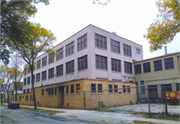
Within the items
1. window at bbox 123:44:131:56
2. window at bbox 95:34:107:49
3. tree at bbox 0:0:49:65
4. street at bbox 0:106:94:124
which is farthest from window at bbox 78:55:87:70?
tree at bbox 0:0:49:65

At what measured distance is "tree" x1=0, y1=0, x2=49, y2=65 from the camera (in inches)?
503

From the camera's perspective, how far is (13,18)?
13.4 meters

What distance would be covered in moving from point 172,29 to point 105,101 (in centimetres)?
1502

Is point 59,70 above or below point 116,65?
below

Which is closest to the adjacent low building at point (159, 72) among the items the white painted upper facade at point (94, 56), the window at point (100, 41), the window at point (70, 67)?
the white painted upper facade at point (94, 56)

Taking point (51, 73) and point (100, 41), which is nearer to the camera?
point (100, 41)

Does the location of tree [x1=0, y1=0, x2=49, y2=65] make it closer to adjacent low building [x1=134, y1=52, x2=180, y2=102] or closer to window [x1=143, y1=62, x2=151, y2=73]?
adjacent low building [x1=134, y1=52, x2=180, y2=102]

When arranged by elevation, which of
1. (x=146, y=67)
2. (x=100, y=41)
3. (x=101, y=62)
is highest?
(x=100, y=41)

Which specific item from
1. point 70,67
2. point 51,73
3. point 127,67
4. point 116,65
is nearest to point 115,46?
point 116,65

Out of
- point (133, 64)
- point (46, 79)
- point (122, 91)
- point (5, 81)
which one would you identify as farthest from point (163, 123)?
point (5, 81)

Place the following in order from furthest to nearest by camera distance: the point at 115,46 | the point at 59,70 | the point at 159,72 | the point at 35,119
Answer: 1. the point at 59,70
2. the point at 115,46
3. the point at 159,72
4. the point at 35,119

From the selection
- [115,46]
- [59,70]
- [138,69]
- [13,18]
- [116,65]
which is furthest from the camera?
[59,70]

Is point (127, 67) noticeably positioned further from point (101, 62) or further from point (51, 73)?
point (51, 73)

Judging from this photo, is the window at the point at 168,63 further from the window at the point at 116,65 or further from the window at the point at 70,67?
the window at the point at 70,67
